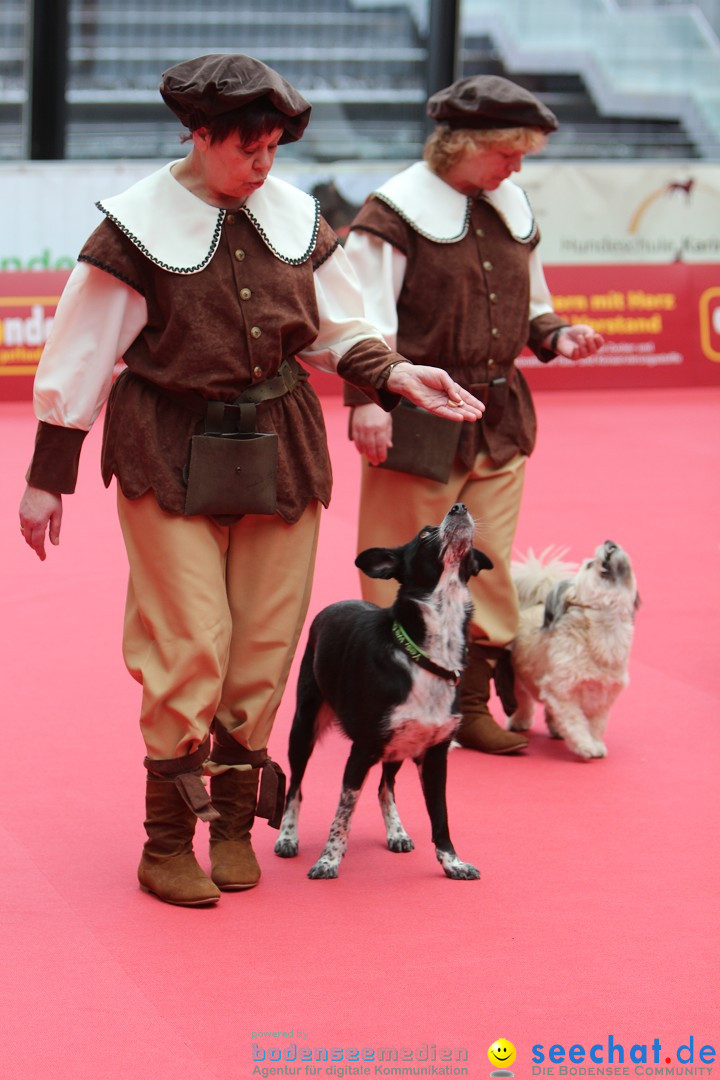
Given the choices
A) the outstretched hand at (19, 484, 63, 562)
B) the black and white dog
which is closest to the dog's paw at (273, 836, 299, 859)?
the black and white dog

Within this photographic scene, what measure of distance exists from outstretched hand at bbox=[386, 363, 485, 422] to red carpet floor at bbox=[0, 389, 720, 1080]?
1.14 meters

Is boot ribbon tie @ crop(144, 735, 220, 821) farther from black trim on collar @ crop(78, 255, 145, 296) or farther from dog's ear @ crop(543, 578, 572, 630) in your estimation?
dog's ear @ crop(543, 578, 572, 630)

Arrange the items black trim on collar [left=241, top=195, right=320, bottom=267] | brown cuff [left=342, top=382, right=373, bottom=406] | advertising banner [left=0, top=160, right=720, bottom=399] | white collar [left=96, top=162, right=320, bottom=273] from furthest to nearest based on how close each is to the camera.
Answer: advertising banner [left=0, top=160, right=720, bottom=399]
brown cuff [left=342, top=382, right=373, bottom=406]
black trim on collar [left=241, top=195, right=320, bottom=267]
white collar [left=96, top=162, right=320, bottom=273]

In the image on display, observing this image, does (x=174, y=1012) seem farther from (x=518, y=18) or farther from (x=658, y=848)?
(x=518, y=18)

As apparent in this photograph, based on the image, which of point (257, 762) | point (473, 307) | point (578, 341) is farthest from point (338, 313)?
point (578, 341)

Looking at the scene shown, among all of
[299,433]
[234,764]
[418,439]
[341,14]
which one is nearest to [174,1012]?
[234,764]

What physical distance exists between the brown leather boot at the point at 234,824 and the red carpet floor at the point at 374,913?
2.7 inches

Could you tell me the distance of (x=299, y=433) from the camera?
3.53 m

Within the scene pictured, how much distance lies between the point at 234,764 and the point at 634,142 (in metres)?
13.1

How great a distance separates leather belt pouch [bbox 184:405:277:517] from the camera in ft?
11.0

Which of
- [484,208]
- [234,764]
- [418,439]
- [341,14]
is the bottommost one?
[234,764]

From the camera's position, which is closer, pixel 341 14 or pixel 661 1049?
pixel 661 1049

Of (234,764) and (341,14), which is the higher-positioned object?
(341,14)

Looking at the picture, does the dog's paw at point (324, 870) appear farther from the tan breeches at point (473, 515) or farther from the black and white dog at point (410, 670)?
the tan breeches at point (473, 515)
